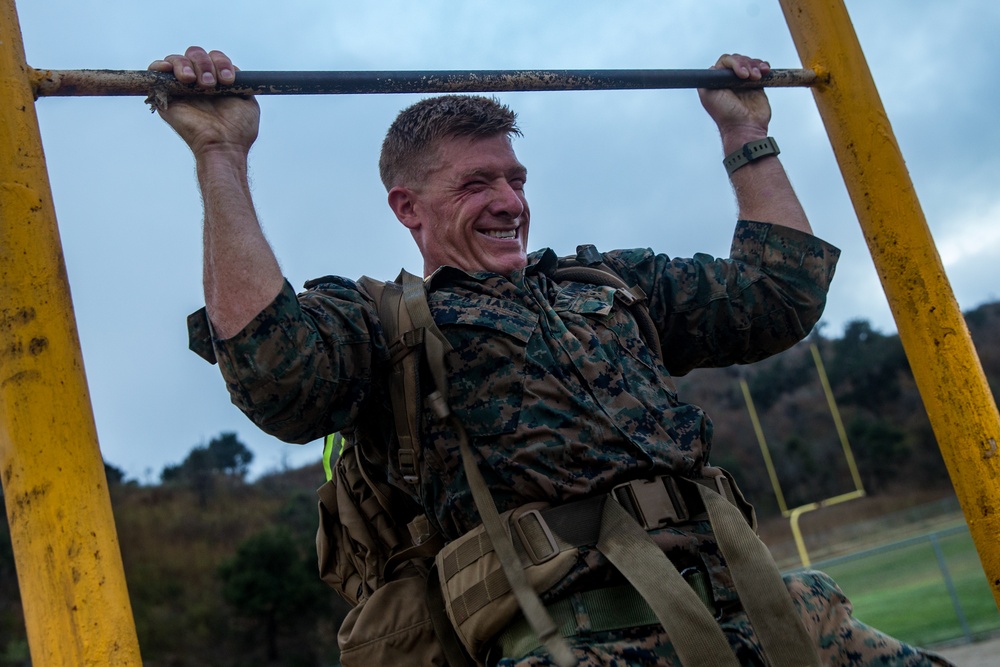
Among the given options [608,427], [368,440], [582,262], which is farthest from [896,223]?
[368,440]

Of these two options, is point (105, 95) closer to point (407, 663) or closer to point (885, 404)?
point (407, 663)

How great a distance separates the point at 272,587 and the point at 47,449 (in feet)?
108

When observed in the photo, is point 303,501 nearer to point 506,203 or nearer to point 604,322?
point 506,203

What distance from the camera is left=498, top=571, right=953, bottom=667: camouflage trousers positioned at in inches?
88.8

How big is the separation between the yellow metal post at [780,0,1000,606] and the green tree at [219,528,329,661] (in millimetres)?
31426

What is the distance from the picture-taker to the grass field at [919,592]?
15.1 metres

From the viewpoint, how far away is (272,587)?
108 feet

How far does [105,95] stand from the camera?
88.2 inches

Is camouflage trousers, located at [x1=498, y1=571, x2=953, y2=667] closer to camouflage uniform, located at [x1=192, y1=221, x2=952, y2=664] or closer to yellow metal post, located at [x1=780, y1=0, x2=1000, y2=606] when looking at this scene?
camouflage uniform, located at [x1=192, y1=221, x2=952, y2=664]

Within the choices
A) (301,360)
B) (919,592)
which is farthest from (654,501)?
(919,592)

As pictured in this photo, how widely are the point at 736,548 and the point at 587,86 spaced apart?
51.5 inches

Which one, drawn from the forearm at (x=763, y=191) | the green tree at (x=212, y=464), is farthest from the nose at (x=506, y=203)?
the green tree at (x=212, y=464)

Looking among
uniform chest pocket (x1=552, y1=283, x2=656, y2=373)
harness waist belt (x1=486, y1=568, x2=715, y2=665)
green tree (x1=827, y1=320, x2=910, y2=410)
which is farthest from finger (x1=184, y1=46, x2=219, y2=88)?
green tree (x1=827, y1=320, x2=910, y2=410)

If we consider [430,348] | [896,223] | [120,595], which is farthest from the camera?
[896,223]
